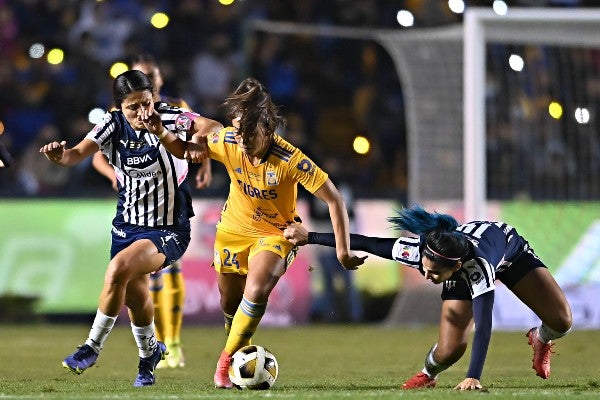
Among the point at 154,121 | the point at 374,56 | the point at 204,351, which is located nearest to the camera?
the point at 154,121

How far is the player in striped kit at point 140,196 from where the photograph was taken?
26.0 feet

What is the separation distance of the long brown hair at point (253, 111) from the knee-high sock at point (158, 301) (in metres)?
2.50

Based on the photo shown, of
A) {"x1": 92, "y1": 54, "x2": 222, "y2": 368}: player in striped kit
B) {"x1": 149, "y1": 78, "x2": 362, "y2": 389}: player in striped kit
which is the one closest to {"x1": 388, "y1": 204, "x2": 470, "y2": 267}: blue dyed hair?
{"x1": 149, "y1": 78, "x2": 362, "y2": 389}: player in striped kit

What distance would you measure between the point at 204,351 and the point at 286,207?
3.82m

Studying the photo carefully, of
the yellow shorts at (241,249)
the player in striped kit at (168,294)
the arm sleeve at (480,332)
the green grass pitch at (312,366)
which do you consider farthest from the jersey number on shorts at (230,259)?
the player in striped kit at (168,294)

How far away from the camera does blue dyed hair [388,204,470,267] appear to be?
750 cm

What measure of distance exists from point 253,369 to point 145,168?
1.53m

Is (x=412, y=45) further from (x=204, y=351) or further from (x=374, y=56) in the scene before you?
(x=204, y=351)

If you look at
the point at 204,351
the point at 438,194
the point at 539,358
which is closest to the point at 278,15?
the point at 438,194

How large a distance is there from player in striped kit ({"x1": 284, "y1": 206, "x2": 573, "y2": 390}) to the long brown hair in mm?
632

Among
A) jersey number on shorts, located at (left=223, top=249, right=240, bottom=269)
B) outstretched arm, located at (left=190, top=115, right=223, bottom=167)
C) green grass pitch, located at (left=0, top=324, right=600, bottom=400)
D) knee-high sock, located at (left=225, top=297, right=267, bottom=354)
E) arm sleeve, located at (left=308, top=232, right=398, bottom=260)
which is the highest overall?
outstretched arm, located at (left=190, top=115, right=223, bottom=167)

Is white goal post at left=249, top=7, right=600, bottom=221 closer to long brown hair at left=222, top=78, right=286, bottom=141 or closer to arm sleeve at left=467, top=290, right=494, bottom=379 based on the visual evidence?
long brown hair at left=222, top=78, right=286, bottom=141

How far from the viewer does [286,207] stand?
26.7 feet

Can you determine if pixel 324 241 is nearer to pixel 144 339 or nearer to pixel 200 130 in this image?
pixel 200 130
